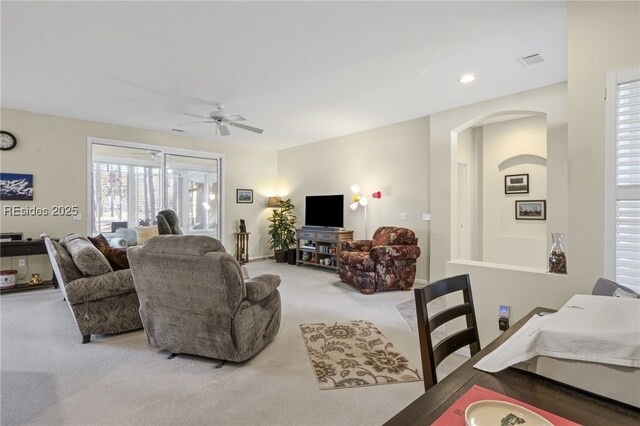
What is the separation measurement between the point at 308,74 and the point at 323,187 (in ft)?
11.8

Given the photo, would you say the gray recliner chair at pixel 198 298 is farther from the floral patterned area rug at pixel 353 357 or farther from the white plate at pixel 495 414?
the white plate at pixel 495 414

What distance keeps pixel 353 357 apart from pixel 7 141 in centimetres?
591

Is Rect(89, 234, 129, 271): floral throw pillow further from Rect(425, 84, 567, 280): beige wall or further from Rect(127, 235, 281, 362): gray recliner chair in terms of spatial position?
Rect(425, 84, 567, 280): beige wall

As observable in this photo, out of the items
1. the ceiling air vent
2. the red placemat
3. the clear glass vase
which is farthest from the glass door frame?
the red placemat

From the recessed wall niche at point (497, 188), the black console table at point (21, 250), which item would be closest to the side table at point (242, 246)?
the black console table at point (21, 250)

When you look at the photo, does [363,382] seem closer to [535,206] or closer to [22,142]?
[535,206]

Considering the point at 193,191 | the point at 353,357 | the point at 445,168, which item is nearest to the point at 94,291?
the point at 353,357

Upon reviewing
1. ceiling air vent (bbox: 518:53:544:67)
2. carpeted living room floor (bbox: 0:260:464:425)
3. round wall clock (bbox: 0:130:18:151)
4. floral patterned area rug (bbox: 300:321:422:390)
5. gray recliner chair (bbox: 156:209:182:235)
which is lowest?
carpeted living room floor (bbox: 0:260:464:425)

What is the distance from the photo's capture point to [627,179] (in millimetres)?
1760

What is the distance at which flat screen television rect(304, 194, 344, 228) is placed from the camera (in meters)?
6.41

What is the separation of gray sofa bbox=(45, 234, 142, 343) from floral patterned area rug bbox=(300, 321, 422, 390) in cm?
177

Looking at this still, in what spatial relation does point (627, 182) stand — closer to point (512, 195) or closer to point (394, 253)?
point (394, 253)

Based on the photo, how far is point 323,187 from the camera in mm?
6992

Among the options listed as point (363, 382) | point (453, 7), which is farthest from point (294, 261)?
point (453, 7)
